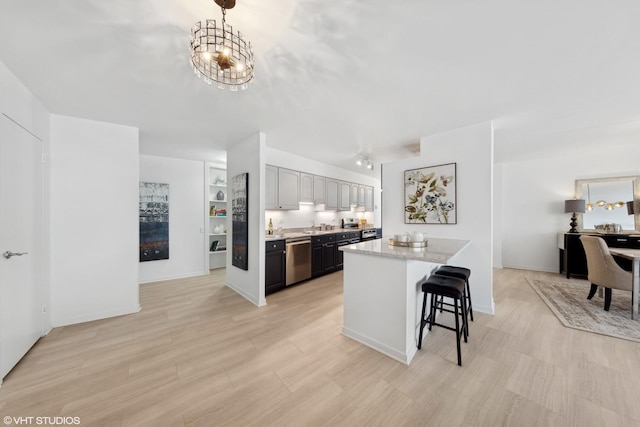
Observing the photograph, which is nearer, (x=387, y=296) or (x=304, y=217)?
(x=387, y=296)

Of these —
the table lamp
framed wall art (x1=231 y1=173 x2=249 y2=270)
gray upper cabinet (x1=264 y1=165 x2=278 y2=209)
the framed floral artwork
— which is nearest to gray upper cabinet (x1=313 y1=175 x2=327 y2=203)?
gray upper cabinet (x1=264 y1=165 x2=278 y2=209)

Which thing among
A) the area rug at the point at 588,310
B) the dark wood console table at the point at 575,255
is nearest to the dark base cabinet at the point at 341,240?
the area rug at the point at 588,310

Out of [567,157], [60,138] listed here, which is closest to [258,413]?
[60,138]

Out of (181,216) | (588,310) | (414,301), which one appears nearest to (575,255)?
(588,310)

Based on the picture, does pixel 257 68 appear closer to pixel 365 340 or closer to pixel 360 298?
pixel 360 298

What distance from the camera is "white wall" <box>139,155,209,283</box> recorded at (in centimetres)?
454

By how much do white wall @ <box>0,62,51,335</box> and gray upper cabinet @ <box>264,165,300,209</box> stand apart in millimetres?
2647

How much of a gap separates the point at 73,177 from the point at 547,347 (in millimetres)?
5597

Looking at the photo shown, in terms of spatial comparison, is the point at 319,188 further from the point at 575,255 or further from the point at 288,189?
the point at 575,255

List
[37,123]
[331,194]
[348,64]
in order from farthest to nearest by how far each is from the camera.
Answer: [331,194] < [37,123] < [348,64]

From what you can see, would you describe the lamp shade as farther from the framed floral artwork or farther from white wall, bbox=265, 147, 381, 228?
white wall, bbox=265, 147, 381, 228

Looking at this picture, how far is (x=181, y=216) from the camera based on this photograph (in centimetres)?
485

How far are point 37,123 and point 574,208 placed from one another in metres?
8.40

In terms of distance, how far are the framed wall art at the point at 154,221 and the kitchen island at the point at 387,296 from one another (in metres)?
4.03
